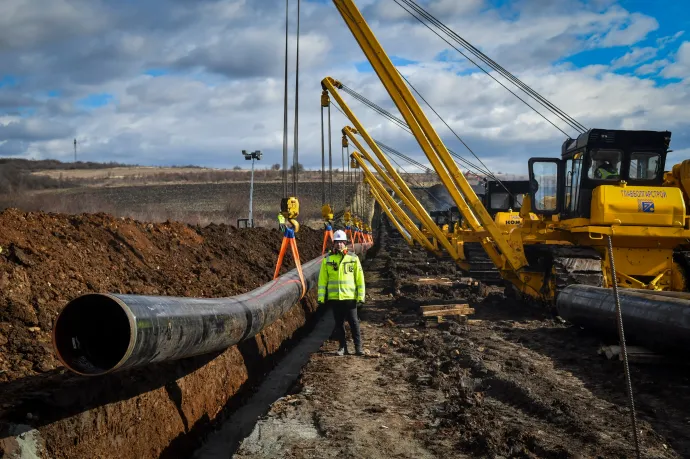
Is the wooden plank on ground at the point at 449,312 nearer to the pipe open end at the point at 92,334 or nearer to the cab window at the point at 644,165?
the cab window at the point at 644,165

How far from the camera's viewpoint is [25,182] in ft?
59.7

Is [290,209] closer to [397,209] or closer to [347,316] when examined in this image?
[347,316]

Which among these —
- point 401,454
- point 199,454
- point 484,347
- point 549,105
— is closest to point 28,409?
point 199,454

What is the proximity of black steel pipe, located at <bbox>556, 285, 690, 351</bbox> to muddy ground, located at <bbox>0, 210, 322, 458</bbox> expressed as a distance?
16.6 ft

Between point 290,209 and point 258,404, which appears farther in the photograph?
point 290,209

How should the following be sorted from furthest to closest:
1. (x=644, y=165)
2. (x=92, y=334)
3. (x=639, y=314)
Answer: (x=644, y=165) < (x=639, y=314) < (x=92, y=334)

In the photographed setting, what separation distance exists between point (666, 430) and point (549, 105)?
9735 mm

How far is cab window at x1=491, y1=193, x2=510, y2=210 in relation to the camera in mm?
22984

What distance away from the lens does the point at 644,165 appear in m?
11.8


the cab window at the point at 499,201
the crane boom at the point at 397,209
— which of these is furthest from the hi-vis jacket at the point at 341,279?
the crane boom at the point at 397,209

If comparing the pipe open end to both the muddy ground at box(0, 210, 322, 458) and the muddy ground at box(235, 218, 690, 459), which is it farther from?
the muddy ground at box(235, 218, 690, 459)

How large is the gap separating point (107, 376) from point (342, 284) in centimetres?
493

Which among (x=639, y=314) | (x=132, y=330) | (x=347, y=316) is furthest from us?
(x=347, y=316)

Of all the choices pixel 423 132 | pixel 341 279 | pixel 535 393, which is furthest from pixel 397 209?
pixel 535 393
